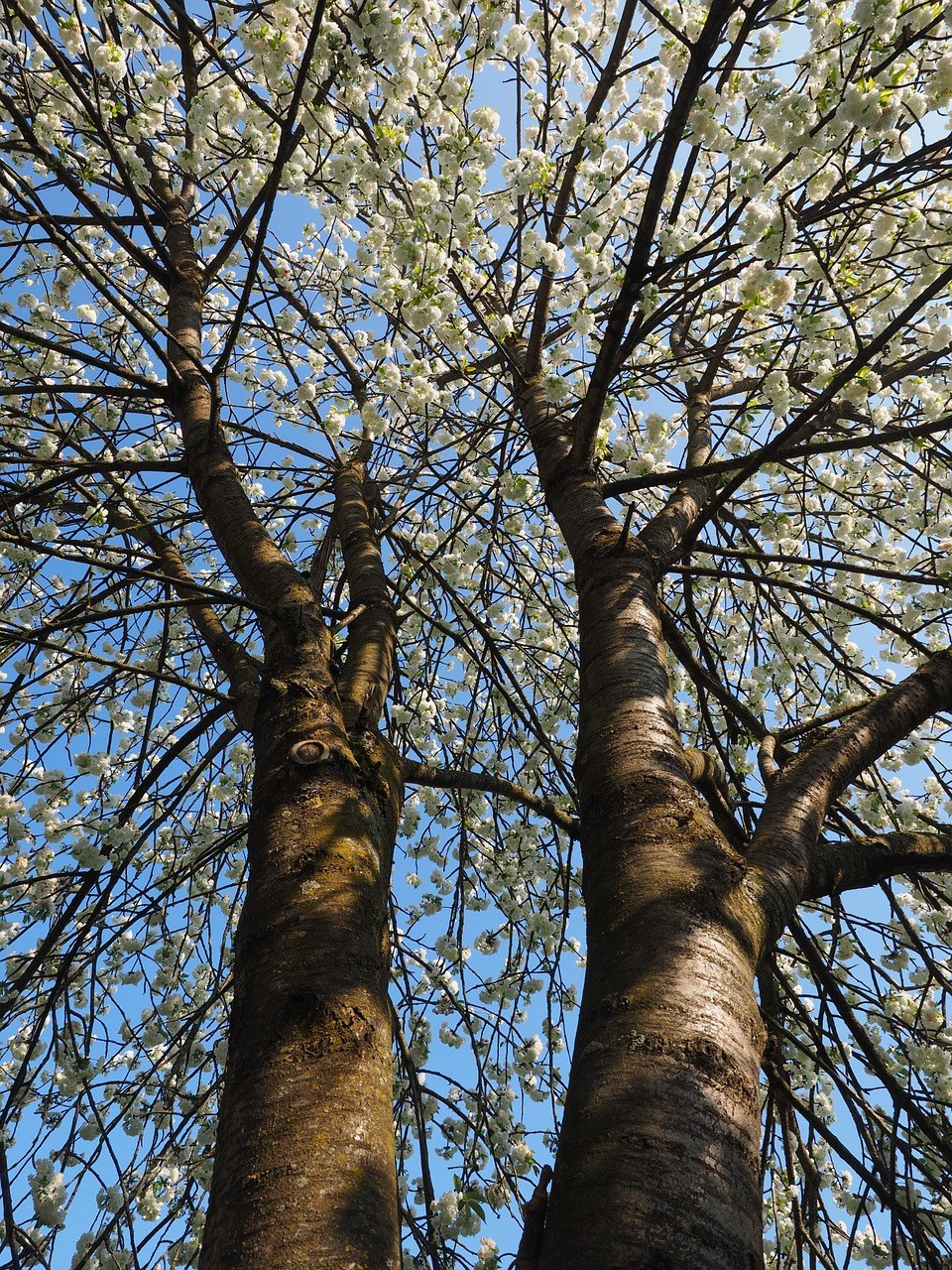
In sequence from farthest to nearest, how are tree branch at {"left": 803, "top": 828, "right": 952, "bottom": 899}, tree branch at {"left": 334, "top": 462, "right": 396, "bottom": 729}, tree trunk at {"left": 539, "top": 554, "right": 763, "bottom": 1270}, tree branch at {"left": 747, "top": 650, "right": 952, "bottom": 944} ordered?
tree branch at {"left": 334, "top": 462, "right": 396, "bottom": 729}
tree branch at {"left": 803, "top": 828, "right": 952, "bottom": 899}
tree branch at {"left": 747, "top": 650, "right": 952, "bottom": 944}
tree trunk at {"left": 539, "top": 554, "right": 763, "bottom": 1270}

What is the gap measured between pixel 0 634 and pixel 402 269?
7.80ft

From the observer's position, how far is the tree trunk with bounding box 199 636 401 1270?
1131 millimetres

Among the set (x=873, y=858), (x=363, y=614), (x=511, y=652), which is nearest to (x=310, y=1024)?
(x=873, y=858)

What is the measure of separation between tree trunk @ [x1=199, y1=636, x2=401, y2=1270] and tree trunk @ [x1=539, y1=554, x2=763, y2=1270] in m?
0.27

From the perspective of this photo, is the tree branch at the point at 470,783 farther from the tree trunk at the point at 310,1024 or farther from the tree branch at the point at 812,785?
the tree branch at the point at 812,785

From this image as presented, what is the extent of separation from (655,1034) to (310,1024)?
1.70 feet

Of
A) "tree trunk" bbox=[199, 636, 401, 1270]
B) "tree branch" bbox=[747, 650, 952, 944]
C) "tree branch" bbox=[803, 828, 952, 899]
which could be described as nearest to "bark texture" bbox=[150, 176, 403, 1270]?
"tree trunk" bbox=[199, 636, 401, 1270]

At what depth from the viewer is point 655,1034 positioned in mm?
1253

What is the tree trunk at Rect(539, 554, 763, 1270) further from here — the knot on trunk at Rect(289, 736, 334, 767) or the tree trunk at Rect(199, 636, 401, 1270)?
the knot on trunk at Rect(289, 736, 334, 767)

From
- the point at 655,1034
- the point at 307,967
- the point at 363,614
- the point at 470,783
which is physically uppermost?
the point at 363,614

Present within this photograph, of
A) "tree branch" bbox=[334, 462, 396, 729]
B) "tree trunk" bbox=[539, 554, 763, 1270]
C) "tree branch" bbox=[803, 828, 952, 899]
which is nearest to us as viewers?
"tree trunk" bbox=[539, 554, 763, 1270]

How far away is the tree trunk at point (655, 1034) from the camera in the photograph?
1055 mm

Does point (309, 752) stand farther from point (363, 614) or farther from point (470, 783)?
point (363, 614)

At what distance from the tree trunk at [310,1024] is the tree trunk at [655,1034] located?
10.6 inches
